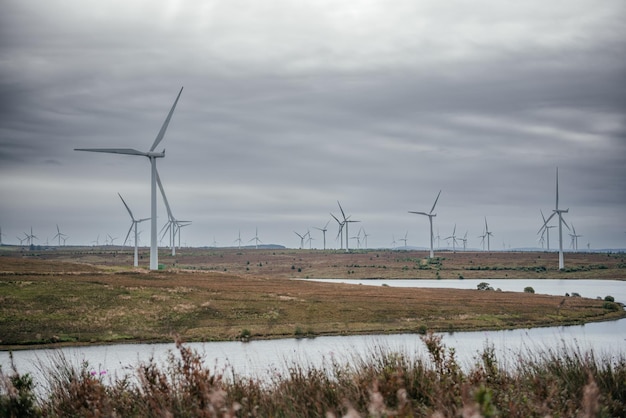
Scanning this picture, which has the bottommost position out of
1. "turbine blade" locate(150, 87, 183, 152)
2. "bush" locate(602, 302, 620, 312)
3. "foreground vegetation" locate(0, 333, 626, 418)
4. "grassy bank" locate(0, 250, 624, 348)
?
"bush" locate(602, 302, 620, 312)

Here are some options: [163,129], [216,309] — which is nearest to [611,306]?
[216,309]

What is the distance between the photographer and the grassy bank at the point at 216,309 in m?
55.5

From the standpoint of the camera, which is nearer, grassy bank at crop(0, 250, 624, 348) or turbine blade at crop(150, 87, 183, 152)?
grassy bank at crop(0, 250, 624, 348)

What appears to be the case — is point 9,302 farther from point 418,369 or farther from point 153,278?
point 418,369

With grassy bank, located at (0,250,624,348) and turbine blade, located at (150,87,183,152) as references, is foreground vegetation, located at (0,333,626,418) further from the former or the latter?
turbine blade, located at (150,87,183,152)

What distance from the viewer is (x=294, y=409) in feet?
43.4

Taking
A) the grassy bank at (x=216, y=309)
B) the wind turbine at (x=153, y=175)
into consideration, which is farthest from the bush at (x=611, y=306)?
the wind turbine at (x=153, y=175)

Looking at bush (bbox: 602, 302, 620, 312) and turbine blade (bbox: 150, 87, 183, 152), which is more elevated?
turbine blade (bbox: 150, 87, 183, 152)

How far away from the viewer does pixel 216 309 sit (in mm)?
64312

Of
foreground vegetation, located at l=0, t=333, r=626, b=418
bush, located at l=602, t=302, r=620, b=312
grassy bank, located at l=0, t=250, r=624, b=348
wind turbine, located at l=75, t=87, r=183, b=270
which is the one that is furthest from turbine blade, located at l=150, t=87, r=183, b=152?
foreground vegetation, located at l=0, t=333, r=626, b=418

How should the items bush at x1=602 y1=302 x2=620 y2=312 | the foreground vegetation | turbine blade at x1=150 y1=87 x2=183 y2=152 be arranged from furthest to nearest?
1. turbine blade at x1=150 y1=87 x2=183 y2=152
2. bush at x1=602 y1=302 x2=620 y2=312
3. the foreground vegetation

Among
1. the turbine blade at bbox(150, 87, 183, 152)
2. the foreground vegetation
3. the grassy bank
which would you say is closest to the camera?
the foreground vegetation

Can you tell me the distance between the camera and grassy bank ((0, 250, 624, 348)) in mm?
55469

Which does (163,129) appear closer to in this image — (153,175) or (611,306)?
(153,175)
